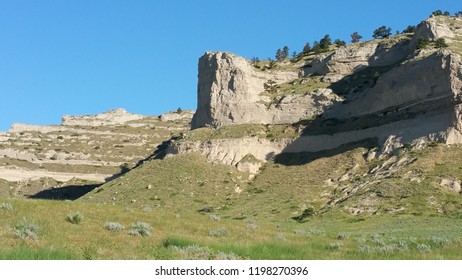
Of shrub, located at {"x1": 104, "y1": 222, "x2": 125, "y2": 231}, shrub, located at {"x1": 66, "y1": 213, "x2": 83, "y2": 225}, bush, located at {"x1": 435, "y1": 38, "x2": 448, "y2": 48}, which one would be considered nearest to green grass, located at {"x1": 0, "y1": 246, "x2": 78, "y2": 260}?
shrub, located at {"x1": 104, "y1": 222, "x2": 125, "y2": 231}

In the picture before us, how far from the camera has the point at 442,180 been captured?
55.0 meters

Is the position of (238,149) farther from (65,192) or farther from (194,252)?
(194,252)

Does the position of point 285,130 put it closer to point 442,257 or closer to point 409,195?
point 409,195

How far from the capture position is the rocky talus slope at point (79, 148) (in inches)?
4587

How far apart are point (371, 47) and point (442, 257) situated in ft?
293

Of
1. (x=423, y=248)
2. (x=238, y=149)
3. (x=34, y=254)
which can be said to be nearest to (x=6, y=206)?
(x=34, y=254)

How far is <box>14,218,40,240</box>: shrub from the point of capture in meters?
13.3

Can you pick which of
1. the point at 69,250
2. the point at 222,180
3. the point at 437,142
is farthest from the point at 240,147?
the point at 69,250

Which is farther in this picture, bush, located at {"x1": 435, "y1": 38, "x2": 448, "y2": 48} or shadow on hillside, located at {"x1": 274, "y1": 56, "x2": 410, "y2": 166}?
bush, located at {"x1": 435, "y1": 38, "x2": 448, "y2": 48}

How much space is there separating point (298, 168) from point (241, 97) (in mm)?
23149

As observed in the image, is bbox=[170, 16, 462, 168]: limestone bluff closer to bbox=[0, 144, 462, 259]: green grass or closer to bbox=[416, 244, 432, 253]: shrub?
bbox=[0, 144, 462, 259]: green grass

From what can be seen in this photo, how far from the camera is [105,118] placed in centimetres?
18262

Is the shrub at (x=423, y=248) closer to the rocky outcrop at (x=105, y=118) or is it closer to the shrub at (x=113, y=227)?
the shrub at (x=113, y=227)

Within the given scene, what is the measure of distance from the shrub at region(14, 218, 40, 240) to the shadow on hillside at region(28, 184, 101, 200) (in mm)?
93744
